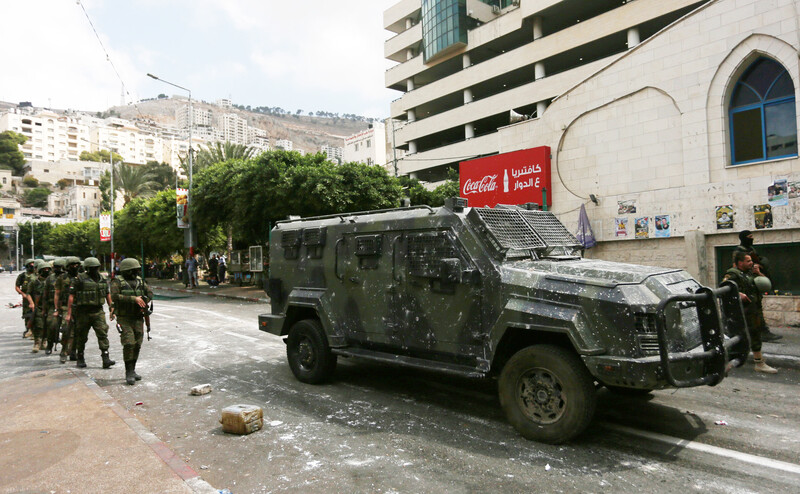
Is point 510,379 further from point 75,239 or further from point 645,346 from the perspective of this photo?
point 75,239

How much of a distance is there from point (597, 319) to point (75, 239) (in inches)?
3338

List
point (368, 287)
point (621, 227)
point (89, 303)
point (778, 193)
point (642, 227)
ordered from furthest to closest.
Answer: point (621, 227) → point (642, 227) → point (778, 193) → point (89, 303) → point (368, 287)

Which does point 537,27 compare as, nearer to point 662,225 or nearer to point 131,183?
point 662,225

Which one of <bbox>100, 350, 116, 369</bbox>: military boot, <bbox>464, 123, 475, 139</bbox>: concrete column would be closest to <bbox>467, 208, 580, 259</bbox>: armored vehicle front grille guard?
<bbox>100, 350, 116, 369</bbox>: military boot

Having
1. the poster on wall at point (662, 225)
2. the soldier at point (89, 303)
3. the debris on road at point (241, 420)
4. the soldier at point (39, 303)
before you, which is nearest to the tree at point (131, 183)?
the soldier at point (39, 303)

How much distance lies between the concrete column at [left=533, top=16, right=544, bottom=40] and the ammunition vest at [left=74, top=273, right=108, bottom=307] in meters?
40.5

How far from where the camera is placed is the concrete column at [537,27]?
40.7 m

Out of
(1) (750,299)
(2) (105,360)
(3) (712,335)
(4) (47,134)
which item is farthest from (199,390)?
(4) (47,134)

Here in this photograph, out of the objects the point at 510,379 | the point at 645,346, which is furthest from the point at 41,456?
the point at 645,346

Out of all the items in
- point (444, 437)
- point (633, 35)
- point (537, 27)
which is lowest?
point (444, 437)

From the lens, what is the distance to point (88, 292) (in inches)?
325

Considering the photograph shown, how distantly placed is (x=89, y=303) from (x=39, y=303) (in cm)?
318

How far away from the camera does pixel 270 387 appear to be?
22.5ft

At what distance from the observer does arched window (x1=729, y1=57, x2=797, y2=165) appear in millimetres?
10977
